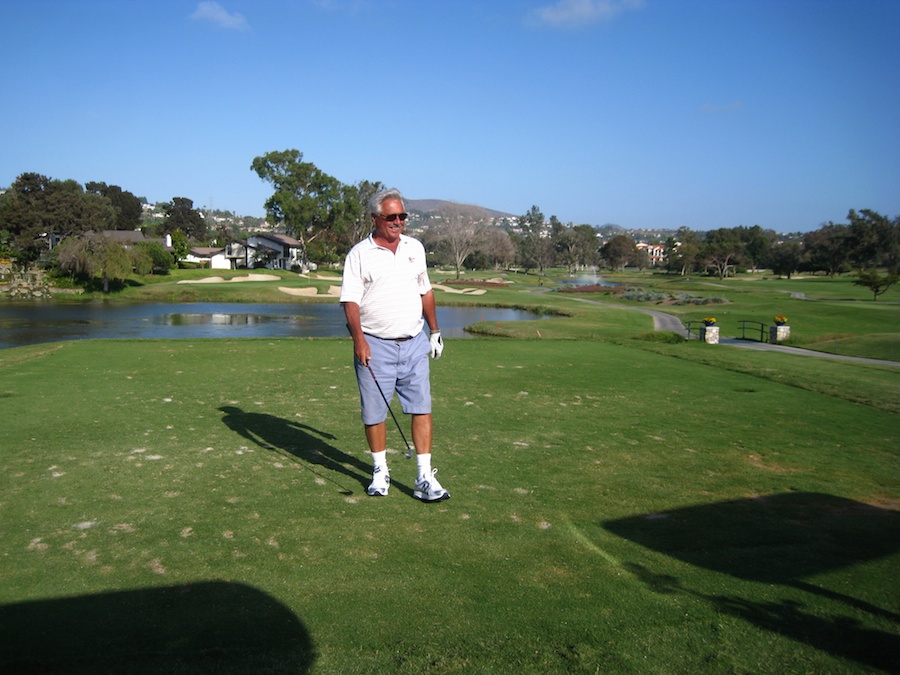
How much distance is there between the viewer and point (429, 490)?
543 centimetres

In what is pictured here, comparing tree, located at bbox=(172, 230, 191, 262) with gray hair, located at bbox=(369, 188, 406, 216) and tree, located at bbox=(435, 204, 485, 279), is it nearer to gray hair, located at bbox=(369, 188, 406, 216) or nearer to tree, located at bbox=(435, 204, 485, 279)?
tree, located at bbox=(435, 204, 485, 279)

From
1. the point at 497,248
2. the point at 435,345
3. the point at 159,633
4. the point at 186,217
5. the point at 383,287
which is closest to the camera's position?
the point at 159,633

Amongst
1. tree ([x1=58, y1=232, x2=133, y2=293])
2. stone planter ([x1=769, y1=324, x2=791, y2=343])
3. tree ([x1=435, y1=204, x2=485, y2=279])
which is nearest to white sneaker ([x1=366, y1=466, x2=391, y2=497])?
stone planter ([x1=769, y1=324, x2=791, y2=343])

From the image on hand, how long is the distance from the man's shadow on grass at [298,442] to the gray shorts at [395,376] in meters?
0.76

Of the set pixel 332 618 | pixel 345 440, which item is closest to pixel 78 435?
pixel 345 440

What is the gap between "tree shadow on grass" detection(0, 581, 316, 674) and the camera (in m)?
3.05

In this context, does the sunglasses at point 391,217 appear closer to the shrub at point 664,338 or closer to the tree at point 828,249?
the shrub at point 664,338

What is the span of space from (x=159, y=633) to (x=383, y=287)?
318 cm

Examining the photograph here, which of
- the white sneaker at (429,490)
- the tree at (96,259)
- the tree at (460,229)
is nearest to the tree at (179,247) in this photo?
the tree at (96,259)

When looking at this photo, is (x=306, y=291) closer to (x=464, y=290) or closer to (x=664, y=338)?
(x=464, y=290)

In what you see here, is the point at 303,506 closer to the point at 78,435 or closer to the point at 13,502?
the point at 13,502

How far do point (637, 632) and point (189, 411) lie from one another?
23.2 ft


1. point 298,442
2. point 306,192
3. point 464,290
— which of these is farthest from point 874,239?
point 298,442

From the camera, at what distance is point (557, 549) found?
4.43 meters
